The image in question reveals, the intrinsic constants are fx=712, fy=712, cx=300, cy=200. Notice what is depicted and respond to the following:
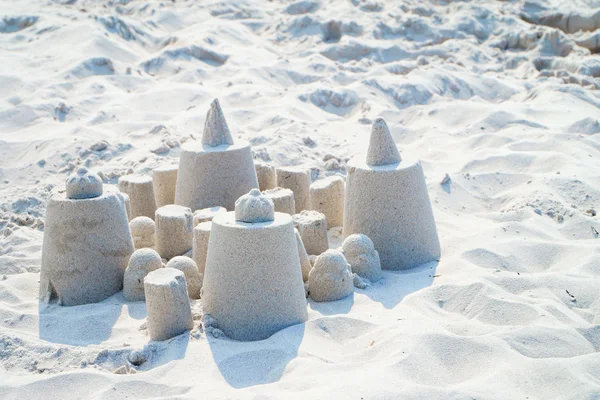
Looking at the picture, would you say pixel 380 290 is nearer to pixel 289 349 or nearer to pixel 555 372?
pixel 289 349

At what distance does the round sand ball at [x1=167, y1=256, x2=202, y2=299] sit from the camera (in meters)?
3.00

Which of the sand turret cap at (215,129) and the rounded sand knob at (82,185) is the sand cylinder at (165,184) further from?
the rounded sand knob at (82,185)

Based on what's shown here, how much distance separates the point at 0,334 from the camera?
9.03 ft

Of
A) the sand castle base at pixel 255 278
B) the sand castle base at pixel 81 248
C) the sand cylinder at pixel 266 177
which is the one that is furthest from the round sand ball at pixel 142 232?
the sand castle base at pixel 255 278

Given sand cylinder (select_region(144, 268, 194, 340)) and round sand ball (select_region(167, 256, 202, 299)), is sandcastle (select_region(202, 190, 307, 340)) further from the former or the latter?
round sand ball (select_region(167, 256, 202, 299))

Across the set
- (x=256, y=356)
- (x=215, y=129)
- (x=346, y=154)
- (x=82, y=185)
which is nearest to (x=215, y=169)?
(x=215, y=129)

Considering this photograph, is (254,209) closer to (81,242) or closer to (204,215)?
(204,215)

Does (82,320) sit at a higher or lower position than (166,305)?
lower

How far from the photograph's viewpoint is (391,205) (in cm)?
329

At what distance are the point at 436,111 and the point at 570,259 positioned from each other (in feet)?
8.83

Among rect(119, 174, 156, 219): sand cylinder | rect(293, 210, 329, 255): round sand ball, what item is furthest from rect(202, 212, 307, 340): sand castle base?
rect(119, 174, 156, 219): sand cylinder

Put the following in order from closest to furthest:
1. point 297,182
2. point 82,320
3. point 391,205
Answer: point 82,320 → point 391,205 → point 297,182

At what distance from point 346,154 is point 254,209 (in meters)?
2.24

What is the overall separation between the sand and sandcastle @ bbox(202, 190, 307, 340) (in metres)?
0.10
